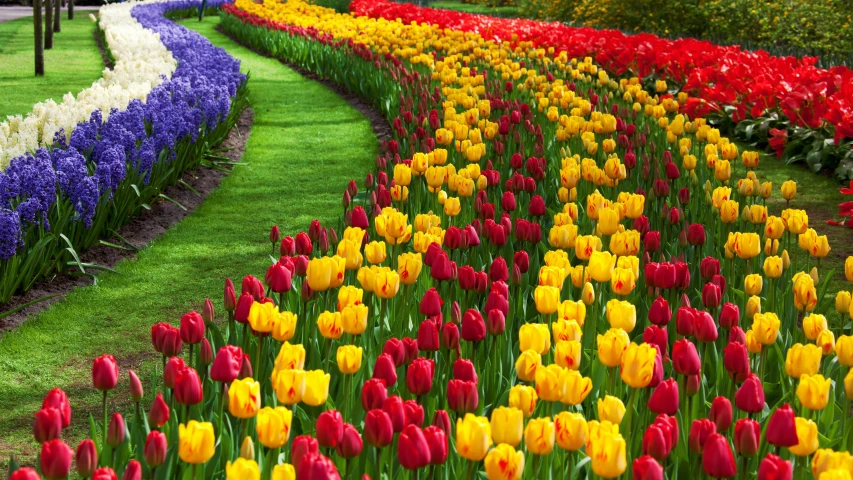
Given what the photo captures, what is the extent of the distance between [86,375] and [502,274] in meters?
1.95

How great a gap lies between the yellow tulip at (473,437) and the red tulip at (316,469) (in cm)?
32

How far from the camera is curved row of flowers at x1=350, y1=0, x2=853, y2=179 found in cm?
775

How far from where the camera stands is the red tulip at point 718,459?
193 centimetres

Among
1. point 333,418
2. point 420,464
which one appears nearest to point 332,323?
point 333,418

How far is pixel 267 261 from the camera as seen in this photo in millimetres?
5801

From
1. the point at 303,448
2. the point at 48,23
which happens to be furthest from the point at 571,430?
the point at 48,23

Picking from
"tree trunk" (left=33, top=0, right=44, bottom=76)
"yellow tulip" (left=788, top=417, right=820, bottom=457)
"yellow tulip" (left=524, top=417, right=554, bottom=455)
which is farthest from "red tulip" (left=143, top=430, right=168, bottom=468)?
"tree trunk" (left=33, top=0, right=44, bottom=76)

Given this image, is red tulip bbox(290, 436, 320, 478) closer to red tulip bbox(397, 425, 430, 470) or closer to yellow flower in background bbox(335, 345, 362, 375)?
red tulip bbox(397, 425, 430, 470)

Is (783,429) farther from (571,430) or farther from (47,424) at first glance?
(47,424)

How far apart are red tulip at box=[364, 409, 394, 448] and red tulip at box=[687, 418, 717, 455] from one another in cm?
67

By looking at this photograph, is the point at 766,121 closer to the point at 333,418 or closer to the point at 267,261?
the point at 267,261

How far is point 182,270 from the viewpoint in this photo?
223 inches

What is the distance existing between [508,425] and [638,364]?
0.45 metres

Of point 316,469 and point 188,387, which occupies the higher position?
point 316,469
